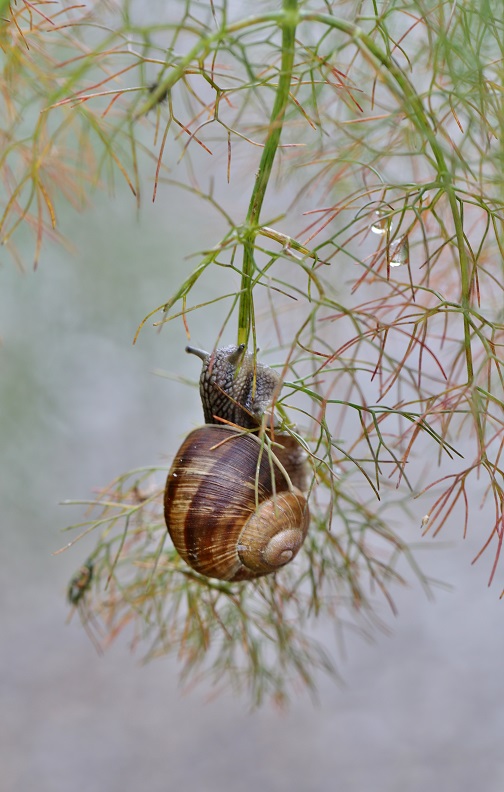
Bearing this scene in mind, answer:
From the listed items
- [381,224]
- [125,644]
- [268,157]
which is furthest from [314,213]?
[125,644]

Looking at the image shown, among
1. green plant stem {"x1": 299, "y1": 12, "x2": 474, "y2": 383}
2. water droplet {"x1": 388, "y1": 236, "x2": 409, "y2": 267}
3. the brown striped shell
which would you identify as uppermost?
water droplet {"x1": 388, "y1": 236, "x2": 409, "y2": 267}

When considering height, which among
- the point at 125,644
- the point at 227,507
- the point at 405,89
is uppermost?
the point at 125,644

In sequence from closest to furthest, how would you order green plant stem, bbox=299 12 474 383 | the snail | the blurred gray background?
green plant stem, bbox=299 12 474 383, the snail, the blurred gray background

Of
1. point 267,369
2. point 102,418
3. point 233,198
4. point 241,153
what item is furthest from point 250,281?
point 102,418

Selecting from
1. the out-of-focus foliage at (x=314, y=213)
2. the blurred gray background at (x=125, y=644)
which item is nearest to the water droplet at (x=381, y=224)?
the out-of-focus foliage at (x=314, y=213)

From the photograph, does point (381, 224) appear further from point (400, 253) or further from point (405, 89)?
point (405, 89)

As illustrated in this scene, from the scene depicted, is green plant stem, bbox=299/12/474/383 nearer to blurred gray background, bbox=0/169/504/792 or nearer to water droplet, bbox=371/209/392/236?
water droplet, bbox=371/209/392/236

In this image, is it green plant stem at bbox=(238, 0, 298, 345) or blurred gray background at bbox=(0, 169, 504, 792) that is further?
blurred gray background at bbox=(0, 169, 504, 792)

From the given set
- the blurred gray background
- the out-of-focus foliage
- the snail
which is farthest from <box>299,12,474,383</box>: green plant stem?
the blurred gray background
